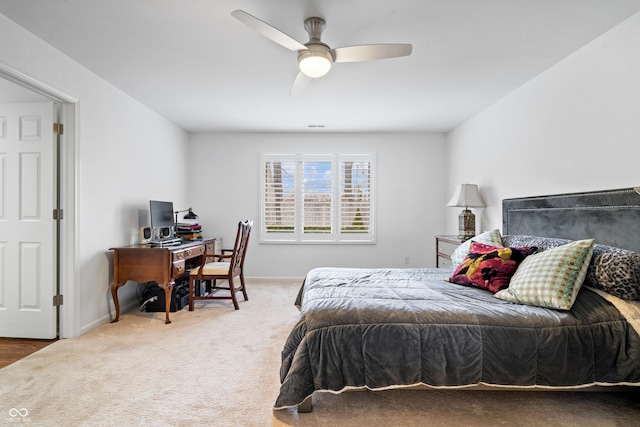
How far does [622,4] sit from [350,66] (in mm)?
1897

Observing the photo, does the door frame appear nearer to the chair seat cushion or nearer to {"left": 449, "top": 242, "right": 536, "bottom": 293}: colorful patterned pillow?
the chair seat cushion

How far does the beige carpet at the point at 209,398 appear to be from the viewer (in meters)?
1.88

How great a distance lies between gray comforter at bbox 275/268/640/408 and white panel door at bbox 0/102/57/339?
2.55m

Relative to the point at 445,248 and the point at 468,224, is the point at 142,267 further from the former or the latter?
the point at 468,224

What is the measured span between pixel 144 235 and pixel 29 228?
114 centimetres

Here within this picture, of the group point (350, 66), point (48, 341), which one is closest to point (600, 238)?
point (350, 66)

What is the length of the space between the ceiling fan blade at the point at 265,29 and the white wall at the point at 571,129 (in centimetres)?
222

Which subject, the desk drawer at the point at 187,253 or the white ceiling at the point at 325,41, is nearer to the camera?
the white ceiling at the point at 325,41

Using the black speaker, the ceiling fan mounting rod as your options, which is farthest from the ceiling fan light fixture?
the black speaker

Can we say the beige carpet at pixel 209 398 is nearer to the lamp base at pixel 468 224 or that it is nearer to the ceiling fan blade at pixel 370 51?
the ceiling fan blade at pixel 370 51

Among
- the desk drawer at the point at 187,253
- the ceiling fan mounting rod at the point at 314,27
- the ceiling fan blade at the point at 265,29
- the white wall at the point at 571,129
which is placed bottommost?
the desk drawer at the point at 187,253

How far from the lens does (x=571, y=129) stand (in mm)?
2898

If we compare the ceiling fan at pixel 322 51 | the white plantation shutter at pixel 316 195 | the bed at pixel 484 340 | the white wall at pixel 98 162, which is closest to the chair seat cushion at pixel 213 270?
the white wall at pixel 98 162

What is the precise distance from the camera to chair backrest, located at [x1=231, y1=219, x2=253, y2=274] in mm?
3994
